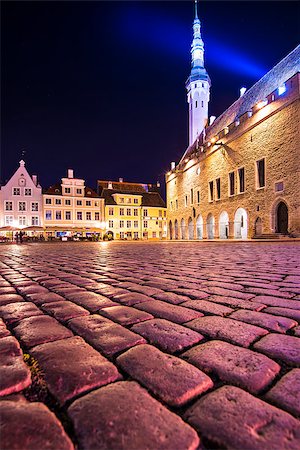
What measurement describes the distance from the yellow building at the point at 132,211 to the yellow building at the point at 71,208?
206cm

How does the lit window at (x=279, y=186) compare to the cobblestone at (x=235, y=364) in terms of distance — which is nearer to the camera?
the cobblestone at (x=235, y=364)

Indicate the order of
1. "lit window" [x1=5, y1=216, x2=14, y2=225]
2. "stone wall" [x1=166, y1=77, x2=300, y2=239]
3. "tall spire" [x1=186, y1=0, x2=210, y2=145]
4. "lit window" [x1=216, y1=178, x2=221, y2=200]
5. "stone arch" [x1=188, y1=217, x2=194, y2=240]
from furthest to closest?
"tall spire" [x1=186, y1=0, x2=210, y2=145] < "lit window" [x1=5, y1=216, x2=14, y2=225] < "stone arch" [x1=188, y1=217, x2=194, y2=240] < "lit window" [x1=216, y1=178, x2=221, y2=200] < "stone wall" [x1=166, y1=77, x2=300, y2=239]

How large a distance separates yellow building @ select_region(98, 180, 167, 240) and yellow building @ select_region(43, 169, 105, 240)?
2.06 m

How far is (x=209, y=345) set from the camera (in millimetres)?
Result: 1312

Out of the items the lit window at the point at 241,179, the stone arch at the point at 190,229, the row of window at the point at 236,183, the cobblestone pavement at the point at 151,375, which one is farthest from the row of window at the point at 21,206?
the cobblestone pavement at the point at 151,375

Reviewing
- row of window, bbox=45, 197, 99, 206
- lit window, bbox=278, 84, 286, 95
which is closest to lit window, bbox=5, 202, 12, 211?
row of window, bbox=45, 197, 99, 206

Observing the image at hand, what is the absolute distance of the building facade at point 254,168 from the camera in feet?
57.3

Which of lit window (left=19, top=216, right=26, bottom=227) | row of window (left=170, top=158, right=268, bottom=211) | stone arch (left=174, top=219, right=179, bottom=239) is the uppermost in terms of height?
row of window (left=170, top=158, right=268, bottom=211)

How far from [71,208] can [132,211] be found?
10.9m

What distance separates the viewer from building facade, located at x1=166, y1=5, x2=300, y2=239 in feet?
57.3

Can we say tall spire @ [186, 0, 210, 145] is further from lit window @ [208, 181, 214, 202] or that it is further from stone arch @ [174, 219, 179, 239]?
lit window @ [208, 181, 214, 202]

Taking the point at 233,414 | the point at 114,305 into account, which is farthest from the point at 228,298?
the point at 233,414

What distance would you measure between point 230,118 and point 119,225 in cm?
2491

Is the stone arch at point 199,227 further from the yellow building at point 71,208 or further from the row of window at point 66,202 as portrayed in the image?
the row of window at point 66,202
